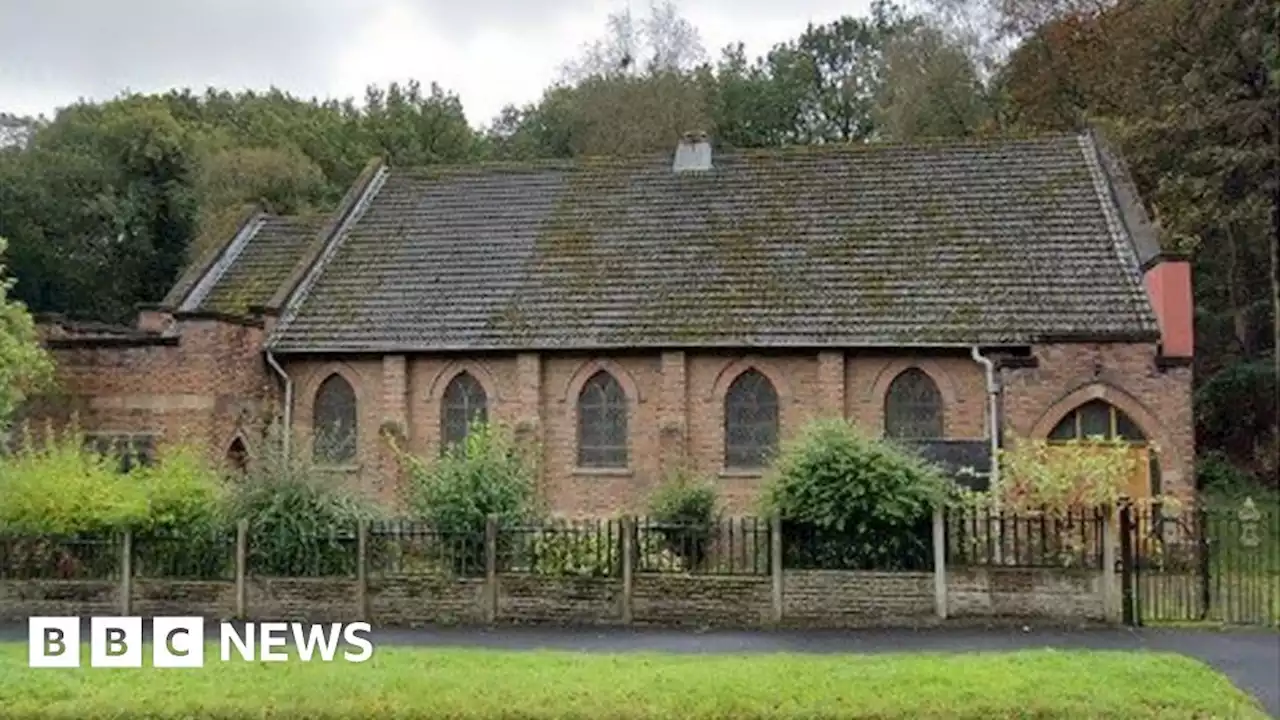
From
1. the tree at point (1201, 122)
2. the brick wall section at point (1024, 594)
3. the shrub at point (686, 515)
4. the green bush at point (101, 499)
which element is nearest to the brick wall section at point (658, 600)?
the brick wall section at point (1024, 594)

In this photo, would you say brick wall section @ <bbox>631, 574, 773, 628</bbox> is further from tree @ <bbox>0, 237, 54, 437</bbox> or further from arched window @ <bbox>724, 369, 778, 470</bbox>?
tree @ <bbox>0, 237, 54, 437</bbox>

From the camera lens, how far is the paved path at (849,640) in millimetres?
16125

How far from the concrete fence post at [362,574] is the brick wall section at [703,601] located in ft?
13.3

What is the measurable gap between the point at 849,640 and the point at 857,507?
7.65 feet

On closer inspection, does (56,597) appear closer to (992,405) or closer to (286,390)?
(286,390)

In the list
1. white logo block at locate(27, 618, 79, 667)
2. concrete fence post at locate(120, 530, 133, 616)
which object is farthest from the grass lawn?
concrete fence post at locate(120, 530, 133, 616)

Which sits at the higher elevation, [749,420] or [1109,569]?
[749,420]

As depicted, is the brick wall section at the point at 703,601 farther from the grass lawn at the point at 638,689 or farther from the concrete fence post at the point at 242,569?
the concrete fence post at the point at 242,569

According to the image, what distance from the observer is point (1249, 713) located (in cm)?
1189

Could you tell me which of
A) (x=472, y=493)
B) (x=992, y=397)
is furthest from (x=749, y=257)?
(x=472, y=493)

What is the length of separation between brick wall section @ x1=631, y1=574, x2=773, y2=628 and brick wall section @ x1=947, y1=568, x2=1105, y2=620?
8.96 feet

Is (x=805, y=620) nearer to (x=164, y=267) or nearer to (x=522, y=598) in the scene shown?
(x=522, y=598)

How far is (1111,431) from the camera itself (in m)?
25.3

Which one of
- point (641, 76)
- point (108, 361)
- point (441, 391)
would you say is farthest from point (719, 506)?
point (641, 76)
